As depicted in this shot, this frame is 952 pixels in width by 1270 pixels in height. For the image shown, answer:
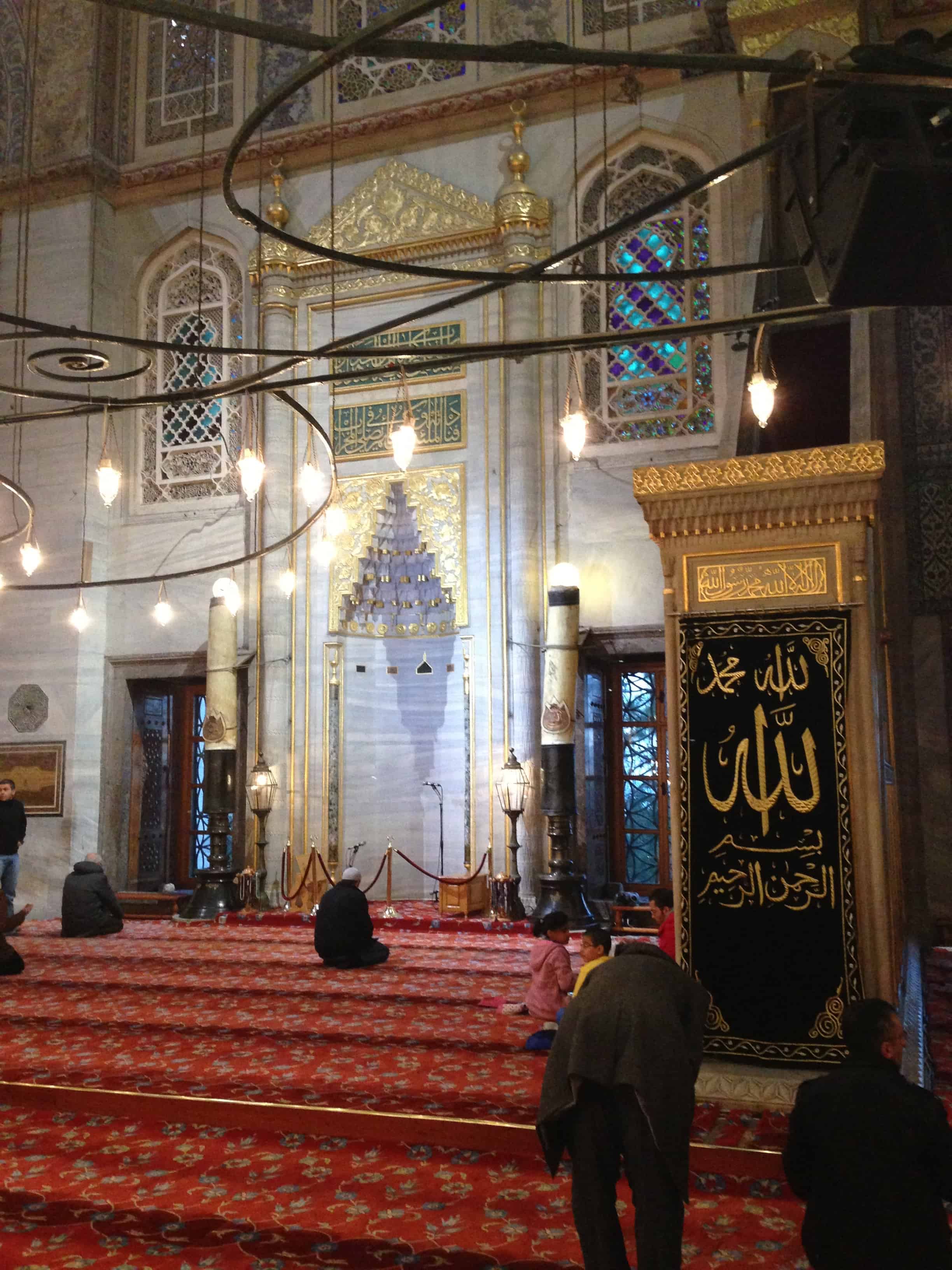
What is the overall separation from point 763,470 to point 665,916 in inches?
69.5

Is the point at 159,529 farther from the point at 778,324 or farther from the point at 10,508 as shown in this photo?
the point at 778,324

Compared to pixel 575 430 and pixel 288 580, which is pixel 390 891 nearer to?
pixel 288 580

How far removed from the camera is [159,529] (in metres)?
9.00

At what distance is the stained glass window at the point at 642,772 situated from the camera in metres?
7.90

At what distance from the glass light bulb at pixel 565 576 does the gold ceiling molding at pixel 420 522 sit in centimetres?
89

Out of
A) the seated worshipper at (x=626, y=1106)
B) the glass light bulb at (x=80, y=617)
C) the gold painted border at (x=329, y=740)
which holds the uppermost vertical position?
the glass light bulb at (x=80, y=617)

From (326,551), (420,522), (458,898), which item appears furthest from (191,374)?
(458,898)

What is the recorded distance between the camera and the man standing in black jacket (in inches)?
283

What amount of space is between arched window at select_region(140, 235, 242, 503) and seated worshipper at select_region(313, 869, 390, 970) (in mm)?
4264

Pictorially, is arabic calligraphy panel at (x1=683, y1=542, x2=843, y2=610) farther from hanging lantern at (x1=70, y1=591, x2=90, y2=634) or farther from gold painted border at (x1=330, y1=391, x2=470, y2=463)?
hanging lantern at (x1=70, y1=591, x2=90, y2=634)

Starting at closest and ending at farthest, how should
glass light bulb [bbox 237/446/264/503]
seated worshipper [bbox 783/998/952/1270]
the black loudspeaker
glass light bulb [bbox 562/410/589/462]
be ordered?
seated worshipper [bbox 783/998/952/1270] → the black loudspeaker → glass light bulb [bbox 237/446/264/503] → glass light bulb [bbox 562/410/589/462]

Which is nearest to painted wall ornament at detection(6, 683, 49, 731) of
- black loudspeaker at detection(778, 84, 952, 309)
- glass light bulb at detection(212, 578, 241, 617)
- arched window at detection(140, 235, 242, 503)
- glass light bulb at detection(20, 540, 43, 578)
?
glass light bulb at detection(212, 578, 241, 617)

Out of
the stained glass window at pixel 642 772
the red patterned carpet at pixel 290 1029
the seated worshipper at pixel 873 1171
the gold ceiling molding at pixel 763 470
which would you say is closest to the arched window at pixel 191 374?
the stained glass window at pixel 642 772

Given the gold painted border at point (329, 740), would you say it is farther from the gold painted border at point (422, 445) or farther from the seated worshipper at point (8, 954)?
the seated worshipper at point (8, 954)
